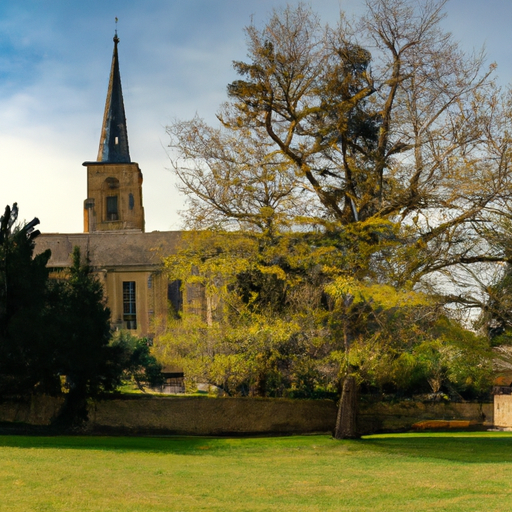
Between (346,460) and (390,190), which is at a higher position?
(390,190)

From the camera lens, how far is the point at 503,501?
11.5 metres

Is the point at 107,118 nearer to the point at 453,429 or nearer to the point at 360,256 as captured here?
the point at 453,429

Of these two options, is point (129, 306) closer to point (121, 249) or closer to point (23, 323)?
point (121, 249)

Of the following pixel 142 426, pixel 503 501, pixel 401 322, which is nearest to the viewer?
pixel 503 501

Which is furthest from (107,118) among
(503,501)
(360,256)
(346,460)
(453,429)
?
(503,501)

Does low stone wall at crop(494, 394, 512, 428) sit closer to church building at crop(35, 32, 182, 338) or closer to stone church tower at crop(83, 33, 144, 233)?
church building at crop(35, 32, 182, 338)

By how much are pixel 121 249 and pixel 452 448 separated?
46.7m

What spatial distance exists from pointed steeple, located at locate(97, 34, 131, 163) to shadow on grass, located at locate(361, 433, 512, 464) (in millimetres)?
60493

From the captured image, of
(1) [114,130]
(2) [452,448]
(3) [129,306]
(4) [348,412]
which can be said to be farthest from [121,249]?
(2) [452,448]

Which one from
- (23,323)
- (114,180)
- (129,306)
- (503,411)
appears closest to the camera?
(23,323)

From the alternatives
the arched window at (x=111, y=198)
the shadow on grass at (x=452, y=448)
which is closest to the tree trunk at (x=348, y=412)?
the shadow on grass at (x=452, y=448)

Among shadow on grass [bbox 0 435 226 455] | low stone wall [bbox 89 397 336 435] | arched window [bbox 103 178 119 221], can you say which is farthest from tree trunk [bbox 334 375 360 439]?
arched window [bbox 103 178 119 221]

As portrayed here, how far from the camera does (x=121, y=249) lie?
65312mm

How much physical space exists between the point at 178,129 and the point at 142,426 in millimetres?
10652
